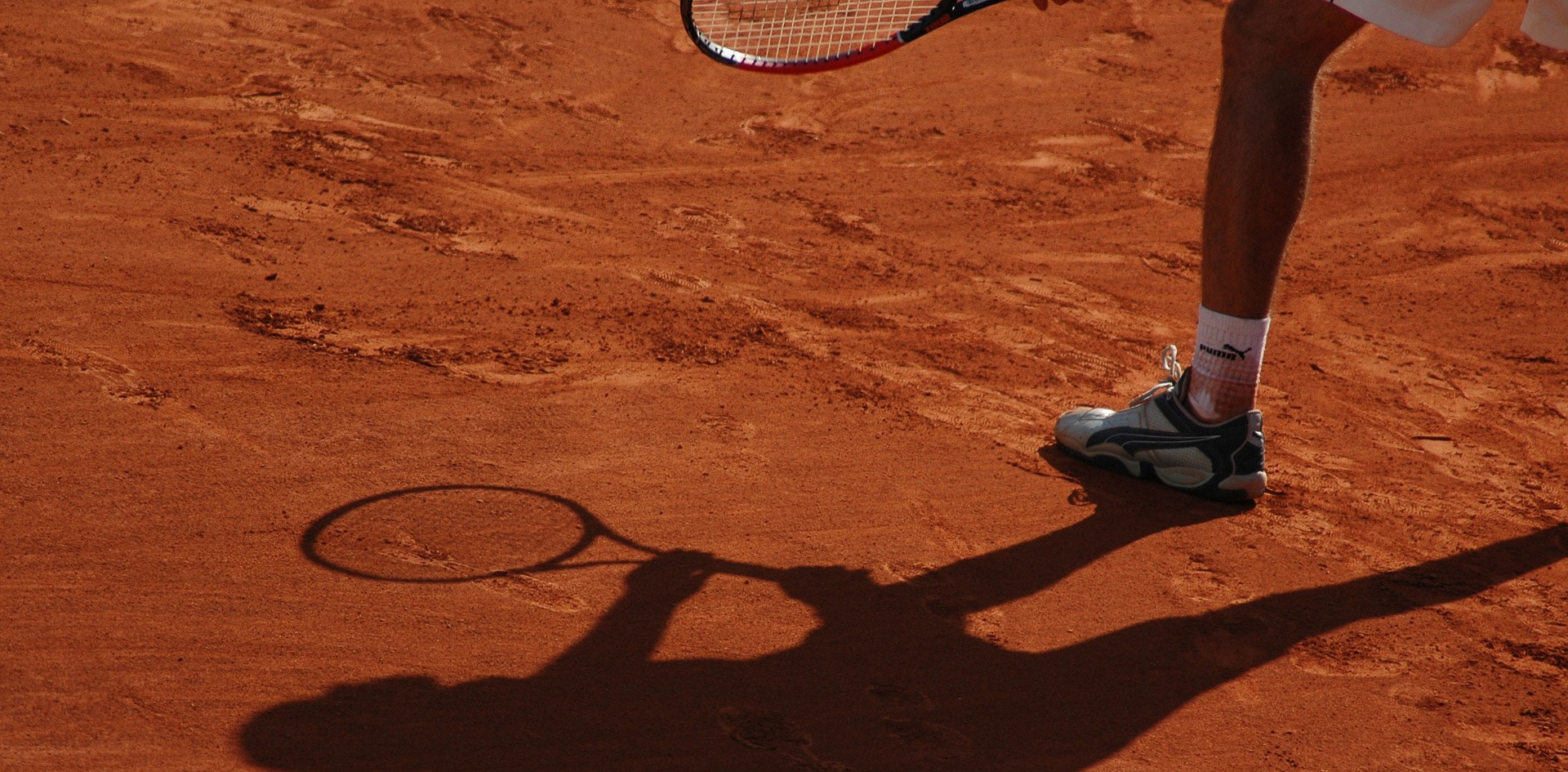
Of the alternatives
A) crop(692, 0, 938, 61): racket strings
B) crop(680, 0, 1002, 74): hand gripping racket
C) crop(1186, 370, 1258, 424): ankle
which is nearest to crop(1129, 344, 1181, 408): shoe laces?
crop(1186, 370, 1258, 424): ankle

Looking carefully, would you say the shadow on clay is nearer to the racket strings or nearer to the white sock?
the white sock

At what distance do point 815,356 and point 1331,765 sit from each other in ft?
5.64

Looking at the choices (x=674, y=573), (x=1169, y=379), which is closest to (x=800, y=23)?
(x=1169, y=379)

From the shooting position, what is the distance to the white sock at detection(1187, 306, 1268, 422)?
9.93ft

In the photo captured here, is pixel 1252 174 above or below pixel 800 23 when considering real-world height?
below

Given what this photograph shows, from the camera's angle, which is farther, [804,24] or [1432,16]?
[804,24]

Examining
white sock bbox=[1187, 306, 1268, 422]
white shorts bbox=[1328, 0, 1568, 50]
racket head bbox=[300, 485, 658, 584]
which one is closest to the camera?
racket head bbox=[300, 485, 658, 584]

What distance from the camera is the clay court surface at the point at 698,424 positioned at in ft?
7.48

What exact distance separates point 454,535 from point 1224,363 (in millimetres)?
1782

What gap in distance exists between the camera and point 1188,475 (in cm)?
313

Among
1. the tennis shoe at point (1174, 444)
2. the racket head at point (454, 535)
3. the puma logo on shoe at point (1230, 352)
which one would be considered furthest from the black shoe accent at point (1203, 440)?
the racket head at point (454, 535)

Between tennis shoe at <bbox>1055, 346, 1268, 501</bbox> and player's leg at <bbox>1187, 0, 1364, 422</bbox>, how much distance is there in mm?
51

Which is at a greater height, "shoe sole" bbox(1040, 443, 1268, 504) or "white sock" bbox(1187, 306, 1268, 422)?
"white sock" bbox(1187, 306, 1268, 422)

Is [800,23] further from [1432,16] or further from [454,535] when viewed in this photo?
[454,535]
